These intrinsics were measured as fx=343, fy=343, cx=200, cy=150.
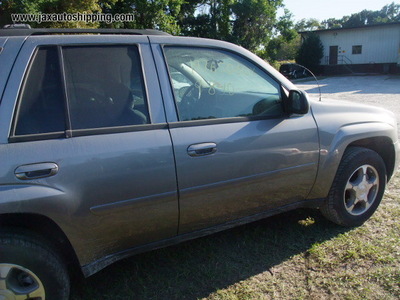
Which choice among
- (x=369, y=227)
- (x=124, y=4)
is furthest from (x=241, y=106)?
(x=124, y=4)

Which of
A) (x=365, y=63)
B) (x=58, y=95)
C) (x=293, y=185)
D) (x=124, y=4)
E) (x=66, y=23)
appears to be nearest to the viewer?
(x=58, y=95)

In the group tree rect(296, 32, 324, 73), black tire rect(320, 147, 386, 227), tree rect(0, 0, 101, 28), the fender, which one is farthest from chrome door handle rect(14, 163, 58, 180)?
tree rect(296, 32, 324, 73)

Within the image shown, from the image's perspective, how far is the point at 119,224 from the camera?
222 centimetres

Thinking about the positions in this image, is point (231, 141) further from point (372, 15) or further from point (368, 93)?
point (372, 15)

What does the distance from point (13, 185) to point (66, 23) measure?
38.8ft

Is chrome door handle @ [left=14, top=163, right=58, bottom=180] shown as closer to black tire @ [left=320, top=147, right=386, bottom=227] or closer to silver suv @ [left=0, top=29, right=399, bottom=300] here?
silver suv @ [left=0, top=29, right=399, bottom=300]

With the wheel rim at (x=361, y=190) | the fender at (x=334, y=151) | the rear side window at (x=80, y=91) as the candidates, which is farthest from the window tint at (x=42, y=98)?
the wheel rim at (x=361, y=190)

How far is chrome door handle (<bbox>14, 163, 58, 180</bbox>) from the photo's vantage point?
6.12ft

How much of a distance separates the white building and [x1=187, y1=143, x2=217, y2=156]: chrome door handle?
31.1 metres

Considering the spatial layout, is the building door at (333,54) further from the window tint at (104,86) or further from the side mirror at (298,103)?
the window tint at (104,86)

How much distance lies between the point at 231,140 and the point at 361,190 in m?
1.60

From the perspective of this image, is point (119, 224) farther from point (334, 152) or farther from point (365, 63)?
point (365, 63)

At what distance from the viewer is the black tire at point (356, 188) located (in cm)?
314

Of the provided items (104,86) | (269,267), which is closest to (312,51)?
(269,267)
